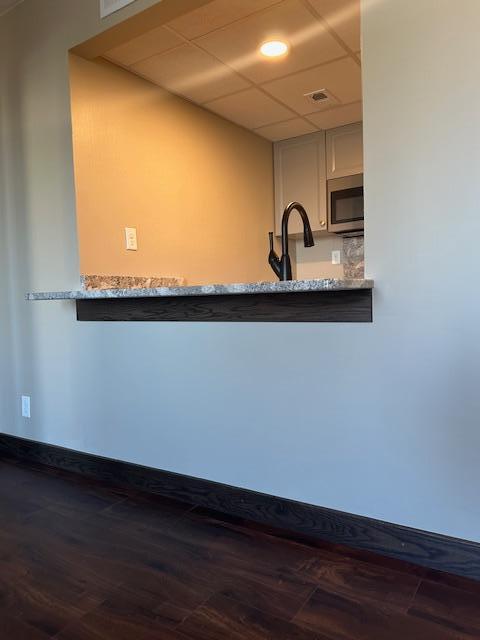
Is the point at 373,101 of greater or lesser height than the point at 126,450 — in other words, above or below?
above

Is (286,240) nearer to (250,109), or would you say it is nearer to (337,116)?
(250,109)

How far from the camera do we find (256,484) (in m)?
1.85

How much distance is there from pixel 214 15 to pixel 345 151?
1.58 m

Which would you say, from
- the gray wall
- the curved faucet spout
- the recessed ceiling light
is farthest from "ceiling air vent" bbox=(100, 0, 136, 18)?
the curved faucet spout

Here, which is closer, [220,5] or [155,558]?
[155,558]

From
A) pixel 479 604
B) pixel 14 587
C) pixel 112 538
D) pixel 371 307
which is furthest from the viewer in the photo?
pixel 112 538

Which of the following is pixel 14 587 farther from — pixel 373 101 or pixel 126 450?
pixel 373 101

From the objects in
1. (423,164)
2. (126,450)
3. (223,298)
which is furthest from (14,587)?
(423,164)

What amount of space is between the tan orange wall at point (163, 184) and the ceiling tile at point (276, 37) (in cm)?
55

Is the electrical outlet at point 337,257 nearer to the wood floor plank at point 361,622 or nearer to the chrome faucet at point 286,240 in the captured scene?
the chrome faucet at point 286,240

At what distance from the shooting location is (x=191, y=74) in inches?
103

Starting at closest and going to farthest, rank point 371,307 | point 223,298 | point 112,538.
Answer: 1. point 371,307
2. point 112,538
3. point 223,298

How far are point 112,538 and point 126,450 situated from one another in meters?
0.54

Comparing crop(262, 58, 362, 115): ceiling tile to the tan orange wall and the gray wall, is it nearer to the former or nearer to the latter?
the tan orange wall
